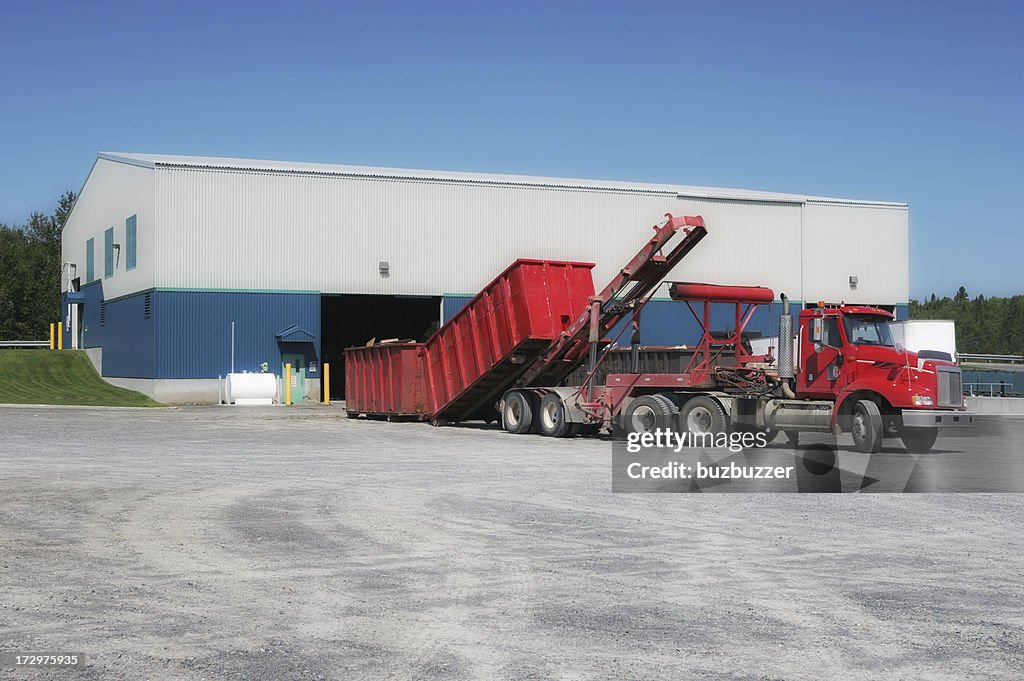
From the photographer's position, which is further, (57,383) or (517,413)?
(57,383)

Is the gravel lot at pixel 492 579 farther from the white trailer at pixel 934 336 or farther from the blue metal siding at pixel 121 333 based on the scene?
the blue metal siding at pixel 121 333

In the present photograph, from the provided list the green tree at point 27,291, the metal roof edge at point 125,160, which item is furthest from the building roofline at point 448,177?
the green tree at point 27,291

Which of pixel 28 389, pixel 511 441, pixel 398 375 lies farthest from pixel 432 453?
pixel 28 389

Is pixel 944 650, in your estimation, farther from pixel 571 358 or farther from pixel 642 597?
pixel 571 358

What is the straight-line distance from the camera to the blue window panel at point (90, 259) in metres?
55.8

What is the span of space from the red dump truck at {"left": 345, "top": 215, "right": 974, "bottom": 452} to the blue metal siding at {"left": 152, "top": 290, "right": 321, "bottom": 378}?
14.7 metres

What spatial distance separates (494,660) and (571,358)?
19707 mm

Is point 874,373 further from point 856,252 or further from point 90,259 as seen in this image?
point 90,259

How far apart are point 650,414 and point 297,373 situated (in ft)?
77.0

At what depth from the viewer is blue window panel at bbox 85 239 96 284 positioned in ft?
183

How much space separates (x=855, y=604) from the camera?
826cm

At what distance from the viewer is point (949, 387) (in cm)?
A: 2153

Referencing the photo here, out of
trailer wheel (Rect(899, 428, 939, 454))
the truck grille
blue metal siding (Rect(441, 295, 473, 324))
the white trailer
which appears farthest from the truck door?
blue metal siding (Rect(441, 295, 473, 324))

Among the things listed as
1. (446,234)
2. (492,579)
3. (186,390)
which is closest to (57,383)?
(186,390)
